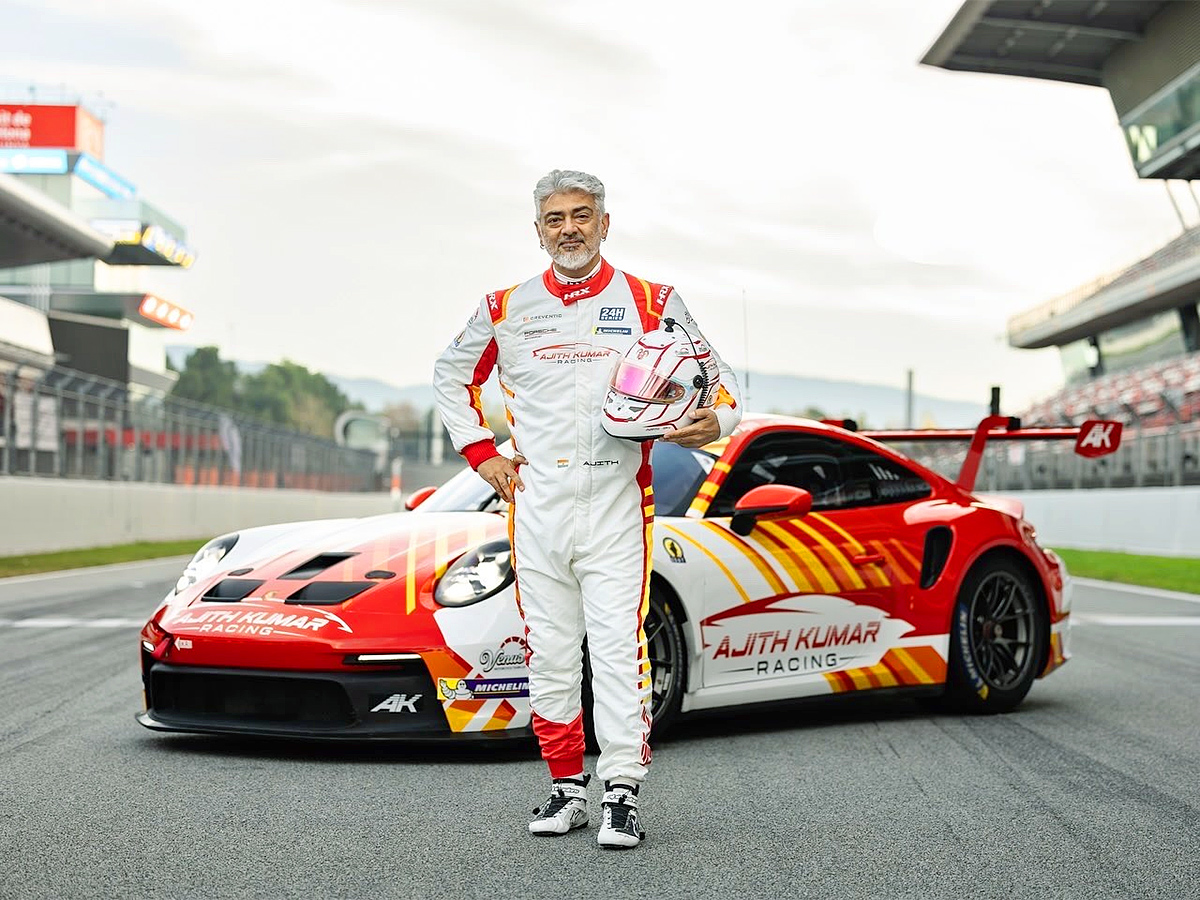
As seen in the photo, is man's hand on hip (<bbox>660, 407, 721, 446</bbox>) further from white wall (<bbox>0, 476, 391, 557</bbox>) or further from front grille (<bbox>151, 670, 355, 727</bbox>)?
white wall (<bbox>0, 476, 391, 557</bbox>)

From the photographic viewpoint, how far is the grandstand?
42.5 metres

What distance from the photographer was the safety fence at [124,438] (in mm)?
22891

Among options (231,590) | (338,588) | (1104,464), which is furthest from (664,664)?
(1104,464)

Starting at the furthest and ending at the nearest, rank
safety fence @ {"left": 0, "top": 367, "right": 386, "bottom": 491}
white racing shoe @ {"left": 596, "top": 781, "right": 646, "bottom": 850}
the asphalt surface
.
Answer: safety fence @ {"left": 0, "top": 367, "right": 386, "bottom": 491} < white racing shoe @ {"left": 596, "top": 781, "right": 646, "bottom": 850} < the asphalt surface

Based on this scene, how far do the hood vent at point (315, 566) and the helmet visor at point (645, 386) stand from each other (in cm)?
181

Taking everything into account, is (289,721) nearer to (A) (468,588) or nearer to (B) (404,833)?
(A) (468,588)

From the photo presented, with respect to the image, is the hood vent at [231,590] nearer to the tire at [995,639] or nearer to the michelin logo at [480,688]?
the michelin logo at [480,688]

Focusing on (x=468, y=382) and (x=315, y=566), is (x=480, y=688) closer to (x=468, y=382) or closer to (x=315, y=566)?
(x=315, y=566)

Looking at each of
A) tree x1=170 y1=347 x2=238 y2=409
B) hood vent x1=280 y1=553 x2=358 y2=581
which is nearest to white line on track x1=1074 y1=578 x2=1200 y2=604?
hood vent x1=280 y1=553 x2=358 y2=581

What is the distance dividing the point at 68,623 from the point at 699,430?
26.0 ft

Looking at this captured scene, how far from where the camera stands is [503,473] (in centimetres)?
485

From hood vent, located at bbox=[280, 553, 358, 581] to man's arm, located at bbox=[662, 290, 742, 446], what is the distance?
1.74 metres

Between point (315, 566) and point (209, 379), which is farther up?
point (209, 379)

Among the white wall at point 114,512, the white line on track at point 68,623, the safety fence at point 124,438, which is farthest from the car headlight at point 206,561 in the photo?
the safety fence at point 124,438
